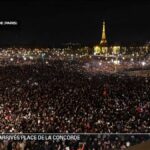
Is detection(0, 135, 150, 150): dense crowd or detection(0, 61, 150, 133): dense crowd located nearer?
detection(0, 135, 150, 150): dense crowd

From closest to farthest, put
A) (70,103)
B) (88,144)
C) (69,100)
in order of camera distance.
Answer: (88,144), (70,103), (69,100)

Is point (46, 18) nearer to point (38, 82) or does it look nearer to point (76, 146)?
point (38, 82)

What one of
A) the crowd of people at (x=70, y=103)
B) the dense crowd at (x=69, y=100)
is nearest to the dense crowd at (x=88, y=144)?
the crowd of people at (x=70, y=103)

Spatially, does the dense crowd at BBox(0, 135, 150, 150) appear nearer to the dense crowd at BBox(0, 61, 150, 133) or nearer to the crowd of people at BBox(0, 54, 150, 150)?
the crowd of people at BBox(0, 54, 150, 150)

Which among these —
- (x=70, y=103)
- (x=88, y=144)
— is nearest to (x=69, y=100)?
(x=70, y=103)

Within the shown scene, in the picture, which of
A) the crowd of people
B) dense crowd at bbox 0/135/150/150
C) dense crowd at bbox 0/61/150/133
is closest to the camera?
dense crowd at bbox 0/135/150/150

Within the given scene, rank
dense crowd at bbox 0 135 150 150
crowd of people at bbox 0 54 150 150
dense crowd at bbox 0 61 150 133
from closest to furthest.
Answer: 1. dense crowd at bbox 0 135 150 150
2. crowd of people at bbox 0 54 150 150
3. dense crowd at bbox 0 61 150 133

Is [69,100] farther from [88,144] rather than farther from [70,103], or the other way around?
[88,144]

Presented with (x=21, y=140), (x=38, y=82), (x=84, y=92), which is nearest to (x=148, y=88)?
(x=84, y=92)

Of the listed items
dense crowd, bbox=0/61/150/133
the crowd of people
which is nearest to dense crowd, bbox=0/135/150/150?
the crowd of people

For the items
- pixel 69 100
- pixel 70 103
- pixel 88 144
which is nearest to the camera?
pixel 88 144
